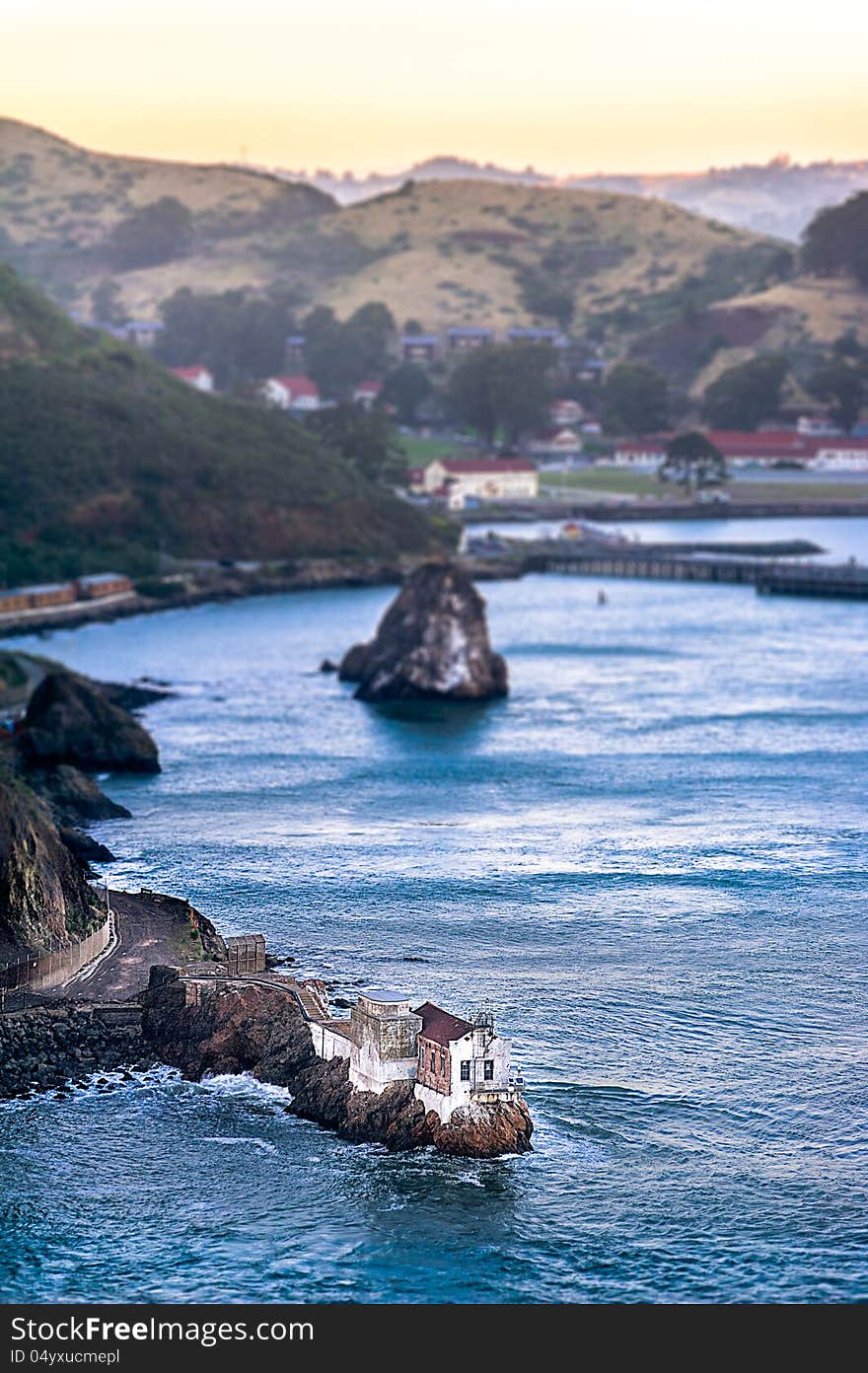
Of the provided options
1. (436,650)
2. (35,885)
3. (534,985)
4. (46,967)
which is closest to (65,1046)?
(46,967)

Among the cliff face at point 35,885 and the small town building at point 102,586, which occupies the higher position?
the small town building at point 102,586

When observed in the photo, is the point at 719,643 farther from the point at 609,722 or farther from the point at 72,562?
the point at 72,562

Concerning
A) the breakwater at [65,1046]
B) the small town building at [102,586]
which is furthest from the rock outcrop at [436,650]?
the breakwater at [65,1046]

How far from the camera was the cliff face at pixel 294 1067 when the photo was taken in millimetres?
54656

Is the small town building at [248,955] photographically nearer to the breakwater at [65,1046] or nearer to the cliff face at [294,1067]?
the cliff face at [294,1067]

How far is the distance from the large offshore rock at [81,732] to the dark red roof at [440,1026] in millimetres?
48437

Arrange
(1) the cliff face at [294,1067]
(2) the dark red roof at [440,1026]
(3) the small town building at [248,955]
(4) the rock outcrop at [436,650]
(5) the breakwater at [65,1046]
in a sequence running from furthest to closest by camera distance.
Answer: (4) the rock outcrop at [436,650]
(3) the small town building at [248,955]
(5) the breakwater at [65,1046]
(1) the cliff face at [294,1067]
(2) the dark red roof at [440,1026]

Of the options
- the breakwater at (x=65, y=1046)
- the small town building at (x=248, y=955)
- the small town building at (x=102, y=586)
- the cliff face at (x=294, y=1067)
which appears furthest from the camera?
Result: the small town building at (x=102, y=586)

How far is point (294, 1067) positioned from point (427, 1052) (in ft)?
18.4
